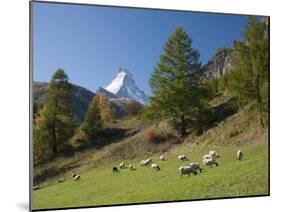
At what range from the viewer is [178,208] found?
24.5 feet

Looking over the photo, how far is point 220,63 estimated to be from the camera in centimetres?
806

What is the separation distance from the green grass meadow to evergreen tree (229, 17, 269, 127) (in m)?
0.62

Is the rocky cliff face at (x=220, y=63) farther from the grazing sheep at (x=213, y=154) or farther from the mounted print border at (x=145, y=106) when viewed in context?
the grazing sheep at (x=213, y=154)

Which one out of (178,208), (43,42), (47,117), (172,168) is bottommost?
(178,208)

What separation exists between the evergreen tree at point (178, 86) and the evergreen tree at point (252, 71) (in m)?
0.55

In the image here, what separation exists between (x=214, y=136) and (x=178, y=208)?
1.20 meters

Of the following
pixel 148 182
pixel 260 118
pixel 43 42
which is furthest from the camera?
pixel 260 118

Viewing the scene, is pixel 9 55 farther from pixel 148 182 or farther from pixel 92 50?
pixel 148 182

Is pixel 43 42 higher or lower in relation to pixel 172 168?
higher

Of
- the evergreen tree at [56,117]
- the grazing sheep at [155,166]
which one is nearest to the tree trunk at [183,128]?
the grazing sheep at [155,166]

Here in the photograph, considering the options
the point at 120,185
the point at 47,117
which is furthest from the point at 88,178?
the point at 47,117

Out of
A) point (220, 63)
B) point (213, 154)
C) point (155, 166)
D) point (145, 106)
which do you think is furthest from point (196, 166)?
point (220, 63)

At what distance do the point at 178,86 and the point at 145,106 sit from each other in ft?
1.85

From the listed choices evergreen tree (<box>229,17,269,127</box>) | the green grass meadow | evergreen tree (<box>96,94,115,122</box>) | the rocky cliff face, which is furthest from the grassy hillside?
the rocky cliff face
